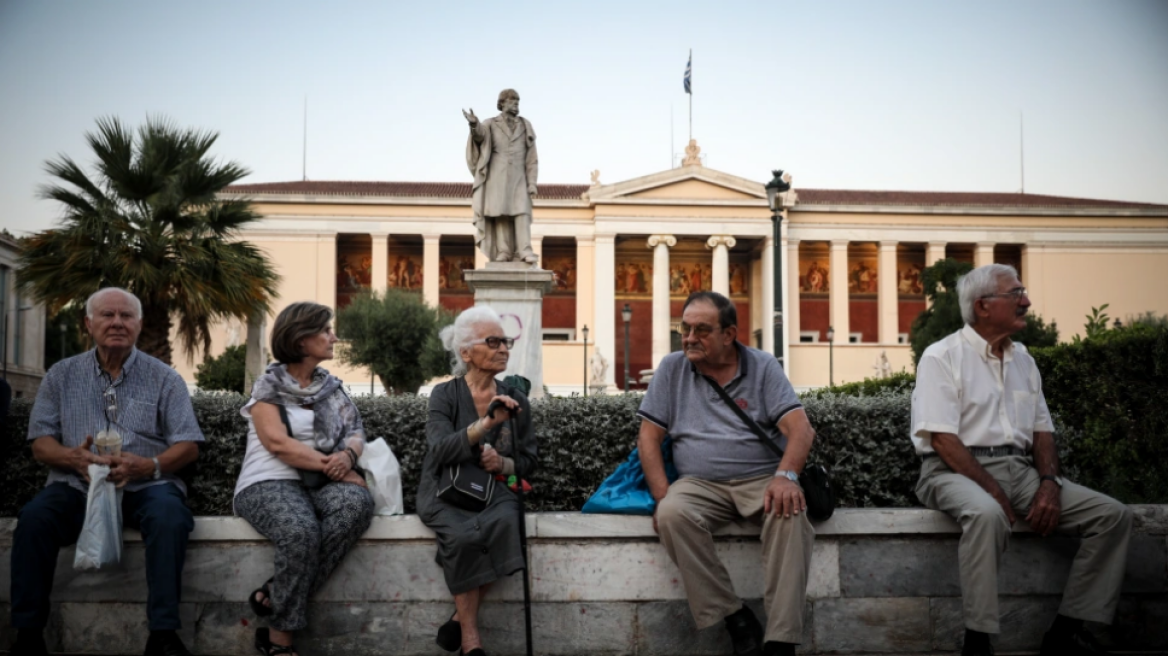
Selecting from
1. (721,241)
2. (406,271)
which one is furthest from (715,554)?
(406,271)

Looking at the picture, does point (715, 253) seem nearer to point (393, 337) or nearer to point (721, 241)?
point (721, 241)

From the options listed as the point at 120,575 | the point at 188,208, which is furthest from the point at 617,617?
the point at 188,208

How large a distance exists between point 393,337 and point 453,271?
56.4ft

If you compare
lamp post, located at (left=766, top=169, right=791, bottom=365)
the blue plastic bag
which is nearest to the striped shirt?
the blue plastic bag

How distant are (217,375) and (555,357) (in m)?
16.6

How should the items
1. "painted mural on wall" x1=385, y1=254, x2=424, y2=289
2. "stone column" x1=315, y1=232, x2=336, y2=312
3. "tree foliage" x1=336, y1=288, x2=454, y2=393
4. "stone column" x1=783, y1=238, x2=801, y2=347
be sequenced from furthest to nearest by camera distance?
"painted mural on wall" x1=385, y1=254, x2=424, y2=289, "stone column" x1=783, y1=238, x2=801, y2=347, "stone column" x1=315, y1=232, x2=336, y2=312, "tree foliage" x1=336, y1=288, x2=454, y2=393

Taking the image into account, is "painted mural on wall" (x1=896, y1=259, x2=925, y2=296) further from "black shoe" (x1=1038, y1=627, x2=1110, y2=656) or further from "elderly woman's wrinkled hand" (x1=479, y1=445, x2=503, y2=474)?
"elderly woman's wrinkled hand" (x1=479, y1=445, x2=503, y2=474)

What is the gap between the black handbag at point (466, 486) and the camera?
4113 mm

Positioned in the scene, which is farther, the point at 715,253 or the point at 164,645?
the point at 715,253

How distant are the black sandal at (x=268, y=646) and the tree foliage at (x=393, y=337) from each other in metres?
25.1

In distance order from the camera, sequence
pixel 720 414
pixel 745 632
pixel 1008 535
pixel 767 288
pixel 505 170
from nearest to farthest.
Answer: pixel 745 632 < pixel 1008 535 < pixel 720 414 < pixel 505 170 < pixel 767 288

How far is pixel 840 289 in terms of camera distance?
45.8 meters

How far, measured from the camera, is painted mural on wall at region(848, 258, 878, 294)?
48406mm

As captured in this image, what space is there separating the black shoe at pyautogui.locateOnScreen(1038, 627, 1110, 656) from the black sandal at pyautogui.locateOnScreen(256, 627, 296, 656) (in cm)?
316
